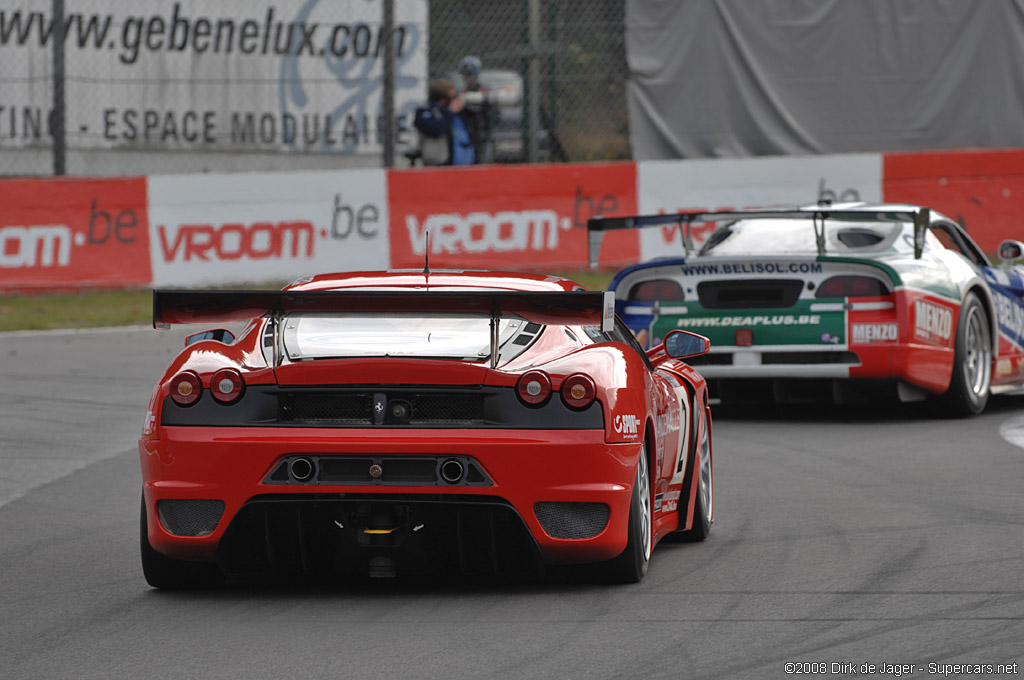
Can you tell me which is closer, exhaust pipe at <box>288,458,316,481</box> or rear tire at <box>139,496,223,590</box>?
exhaust pipe at <box>288,458,316,481</box>

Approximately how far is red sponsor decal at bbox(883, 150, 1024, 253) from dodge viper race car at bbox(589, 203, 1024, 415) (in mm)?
8209

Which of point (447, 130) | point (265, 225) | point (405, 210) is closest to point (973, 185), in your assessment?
point (447, 130)

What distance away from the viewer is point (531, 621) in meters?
5.32

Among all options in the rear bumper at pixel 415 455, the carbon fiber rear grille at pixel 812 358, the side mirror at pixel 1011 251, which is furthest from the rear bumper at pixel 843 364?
the rear bumper at pixel 415 455

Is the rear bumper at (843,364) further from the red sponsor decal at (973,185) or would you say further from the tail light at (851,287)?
the red sponsor decal at (973,185)

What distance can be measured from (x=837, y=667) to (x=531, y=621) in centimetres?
99

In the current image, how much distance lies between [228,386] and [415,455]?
2.01ft

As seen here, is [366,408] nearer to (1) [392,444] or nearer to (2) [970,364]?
(1) [392,444]

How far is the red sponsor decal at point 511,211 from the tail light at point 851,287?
815 centimetres

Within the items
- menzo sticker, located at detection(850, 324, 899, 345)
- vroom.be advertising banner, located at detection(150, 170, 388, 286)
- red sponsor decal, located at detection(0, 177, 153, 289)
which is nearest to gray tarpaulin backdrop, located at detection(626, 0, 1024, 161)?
vroom.be advertising banner, located at detection(150, 170, 388, 286)

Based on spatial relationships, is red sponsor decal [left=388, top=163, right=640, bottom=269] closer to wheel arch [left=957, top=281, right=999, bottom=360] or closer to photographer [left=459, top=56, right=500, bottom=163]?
photographer [left=459, top=56, right=500, bottom=163]

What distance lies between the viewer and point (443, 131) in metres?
19.5

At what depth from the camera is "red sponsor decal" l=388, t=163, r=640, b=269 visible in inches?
724

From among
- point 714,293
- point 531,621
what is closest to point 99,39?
point 714,293
